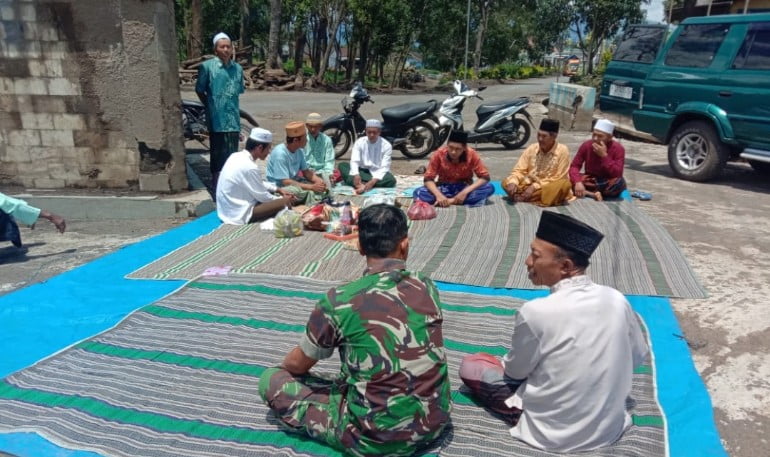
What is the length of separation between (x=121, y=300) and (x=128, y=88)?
331 centimetres

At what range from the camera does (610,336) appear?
210 centimetres

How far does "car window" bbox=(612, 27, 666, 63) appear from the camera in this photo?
28.5 feet

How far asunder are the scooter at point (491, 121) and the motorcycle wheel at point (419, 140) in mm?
242

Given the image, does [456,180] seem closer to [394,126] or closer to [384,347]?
[394,126]

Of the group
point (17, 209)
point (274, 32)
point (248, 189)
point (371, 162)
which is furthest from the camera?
point (274, 32)

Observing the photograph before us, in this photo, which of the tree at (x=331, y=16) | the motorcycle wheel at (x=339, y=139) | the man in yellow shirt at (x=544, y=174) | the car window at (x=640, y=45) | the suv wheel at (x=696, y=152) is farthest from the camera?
the tree at (x=331, y=16)

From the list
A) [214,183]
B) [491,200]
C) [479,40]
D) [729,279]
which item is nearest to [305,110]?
[214,183]

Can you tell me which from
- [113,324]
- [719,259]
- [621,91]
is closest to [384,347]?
[113,324]

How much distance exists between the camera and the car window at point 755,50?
700 cm

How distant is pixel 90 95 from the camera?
21.7 feet

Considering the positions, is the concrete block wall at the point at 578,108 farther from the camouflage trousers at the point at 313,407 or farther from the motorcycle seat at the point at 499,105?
the camouflage trousers at the point at 313,407

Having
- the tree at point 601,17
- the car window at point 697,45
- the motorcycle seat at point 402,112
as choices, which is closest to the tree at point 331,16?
the tree at point 601,17

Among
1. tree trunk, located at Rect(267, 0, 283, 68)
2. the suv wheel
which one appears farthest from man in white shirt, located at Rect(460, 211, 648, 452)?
tree trunk, located at Rect(267, 0, 283, 68)

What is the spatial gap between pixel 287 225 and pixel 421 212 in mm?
1443
